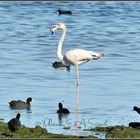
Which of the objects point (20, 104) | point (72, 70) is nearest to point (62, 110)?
point (20, 104)

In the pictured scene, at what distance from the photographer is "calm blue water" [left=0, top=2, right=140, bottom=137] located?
17766mm

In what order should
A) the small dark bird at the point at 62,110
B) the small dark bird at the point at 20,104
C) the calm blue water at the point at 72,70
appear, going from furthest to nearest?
the small dark bird at the point at 20,104
the calm blue water at the point at 72,70
the small dark bird at the point at 62,110

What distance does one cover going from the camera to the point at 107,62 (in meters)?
28.9

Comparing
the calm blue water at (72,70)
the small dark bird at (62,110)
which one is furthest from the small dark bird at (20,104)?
the small dark bird at (62,110)

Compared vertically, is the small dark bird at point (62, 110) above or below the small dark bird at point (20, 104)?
below

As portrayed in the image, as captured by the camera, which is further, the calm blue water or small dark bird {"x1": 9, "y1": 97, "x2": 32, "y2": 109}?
small dark bird {"x1": 9, "y1": 97, "x2": 32, "y2": 109}

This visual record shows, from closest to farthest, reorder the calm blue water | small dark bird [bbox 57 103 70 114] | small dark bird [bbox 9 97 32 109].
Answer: small dark bird [bbox 57 103 70 114] → the calm blue water → small dark bird [bbox 9 97 32 109]

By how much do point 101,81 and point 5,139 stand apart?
10.2m

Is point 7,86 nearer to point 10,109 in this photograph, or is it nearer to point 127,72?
point 10,109

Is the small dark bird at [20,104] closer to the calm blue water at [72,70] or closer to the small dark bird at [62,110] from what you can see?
the calm blue water at [72,70]

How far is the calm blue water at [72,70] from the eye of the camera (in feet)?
58.3

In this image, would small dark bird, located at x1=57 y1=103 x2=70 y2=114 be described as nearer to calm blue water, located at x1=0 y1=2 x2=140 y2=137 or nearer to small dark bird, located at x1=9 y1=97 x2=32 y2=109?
calm blue water, located at x1=0 y1=2 x2=140 y2=137

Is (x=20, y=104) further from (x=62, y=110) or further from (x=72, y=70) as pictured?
(x=72, y=70)

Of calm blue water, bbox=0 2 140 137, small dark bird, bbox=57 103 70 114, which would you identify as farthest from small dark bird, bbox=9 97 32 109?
small dark bird, bbox=57 103 70 114
